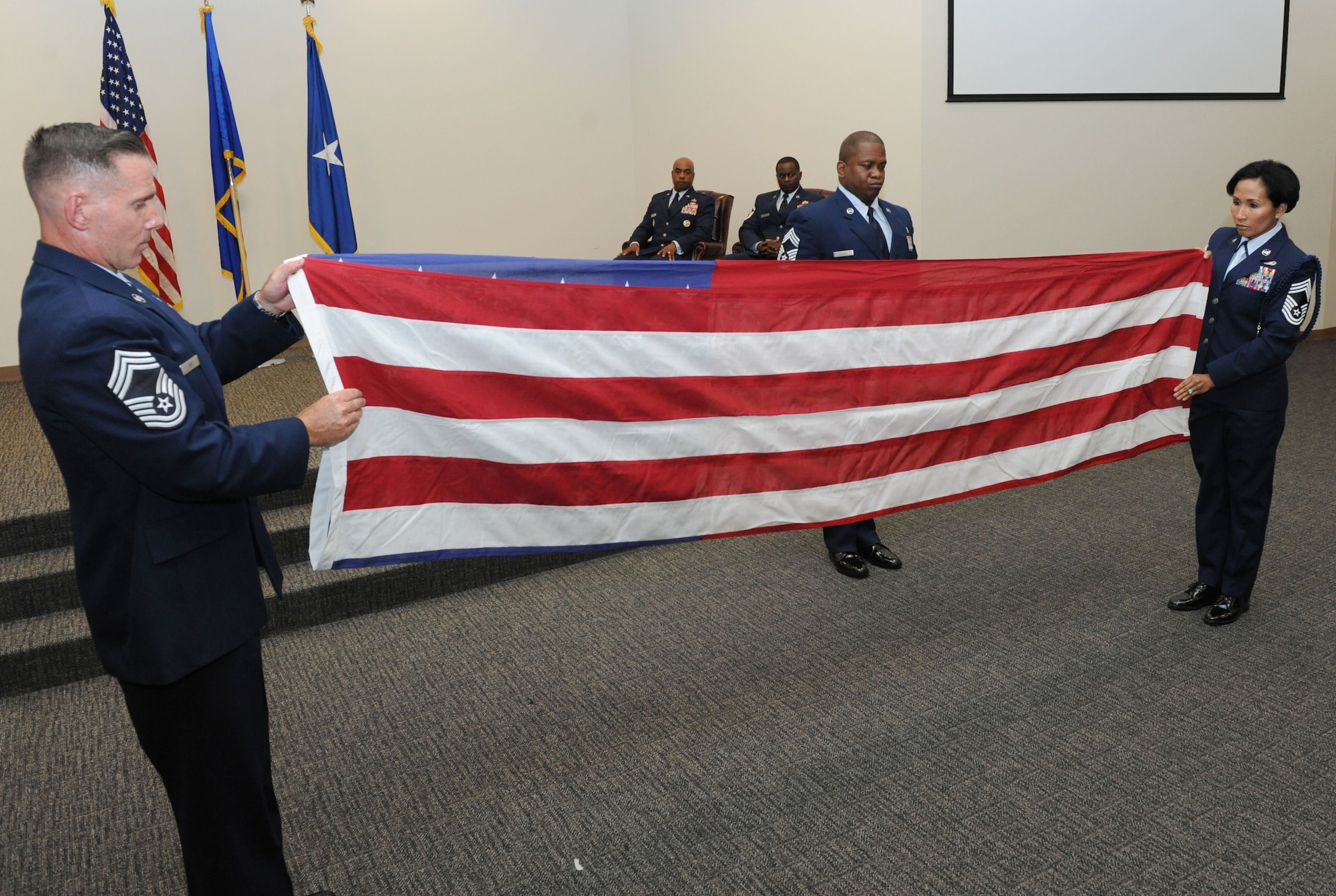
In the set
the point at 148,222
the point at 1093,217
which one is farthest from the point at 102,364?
the point at 1093,217

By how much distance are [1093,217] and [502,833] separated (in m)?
5.61

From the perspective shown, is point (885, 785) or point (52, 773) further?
point (52, 773)

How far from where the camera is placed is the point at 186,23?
19.4 ft

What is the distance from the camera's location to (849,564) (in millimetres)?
3312

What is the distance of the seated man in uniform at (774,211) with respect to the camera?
6027mm

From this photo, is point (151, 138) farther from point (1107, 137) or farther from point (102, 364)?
point (1107, 137)

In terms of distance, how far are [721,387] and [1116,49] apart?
16.6 feet

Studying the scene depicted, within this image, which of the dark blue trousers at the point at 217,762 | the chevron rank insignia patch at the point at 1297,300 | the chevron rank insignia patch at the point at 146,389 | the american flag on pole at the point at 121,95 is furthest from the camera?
the american flag on pole at the point at 121,95

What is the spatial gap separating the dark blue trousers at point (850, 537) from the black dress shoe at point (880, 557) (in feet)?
0.05

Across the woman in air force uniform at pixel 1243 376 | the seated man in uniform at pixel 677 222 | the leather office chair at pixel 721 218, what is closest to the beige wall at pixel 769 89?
the leather office chair at pixel 721 218

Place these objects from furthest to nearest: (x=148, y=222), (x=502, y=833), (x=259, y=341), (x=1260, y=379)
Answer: (x=1260, y=379) < (x=502, y=833) < (x=259, y=341) < (x=148, y=222)

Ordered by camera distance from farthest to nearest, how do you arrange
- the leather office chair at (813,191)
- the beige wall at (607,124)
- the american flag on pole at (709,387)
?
the leather office chair at (813,191) < the beige wall at (607,124) < the american flag on pole at (709,387)

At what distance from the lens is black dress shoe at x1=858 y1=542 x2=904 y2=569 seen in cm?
337

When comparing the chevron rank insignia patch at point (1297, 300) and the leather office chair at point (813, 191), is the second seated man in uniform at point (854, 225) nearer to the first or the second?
the chevron rank insignia patch at point (1297, 300)
